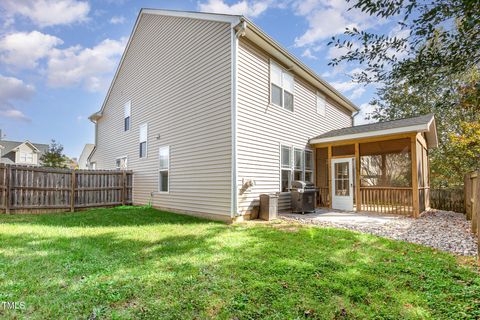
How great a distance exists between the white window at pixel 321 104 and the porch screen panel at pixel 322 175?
1.91 metres

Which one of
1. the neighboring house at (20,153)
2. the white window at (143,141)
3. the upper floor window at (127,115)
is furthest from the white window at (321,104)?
the neighboring house at (20,153)

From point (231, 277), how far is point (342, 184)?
7.80 meters

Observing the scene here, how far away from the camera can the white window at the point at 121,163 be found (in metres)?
12.1

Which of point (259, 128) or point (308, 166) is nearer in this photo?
point (259, 128)

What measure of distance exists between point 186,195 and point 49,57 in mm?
12026

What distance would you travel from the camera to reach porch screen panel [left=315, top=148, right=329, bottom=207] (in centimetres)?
1054

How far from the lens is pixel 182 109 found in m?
8.84

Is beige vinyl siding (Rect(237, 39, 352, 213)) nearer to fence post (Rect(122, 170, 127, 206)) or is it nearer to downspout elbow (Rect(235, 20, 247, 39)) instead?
downspout elbow (Rect(235, 20, 247, 39))

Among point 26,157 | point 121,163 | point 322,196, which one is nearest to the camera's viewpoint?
point 322,196

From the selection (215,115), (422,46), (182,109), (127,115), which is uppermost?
(127,115)

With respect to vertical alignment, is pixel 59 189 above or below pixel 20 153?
below

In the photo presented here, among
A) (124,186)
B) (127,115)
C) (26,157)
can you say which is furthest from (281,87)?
(26,157)

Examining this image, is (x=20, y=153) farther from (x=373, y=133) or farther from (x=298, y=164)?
(x=373, y=133)

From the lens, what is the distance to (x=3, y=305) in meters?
2.47
